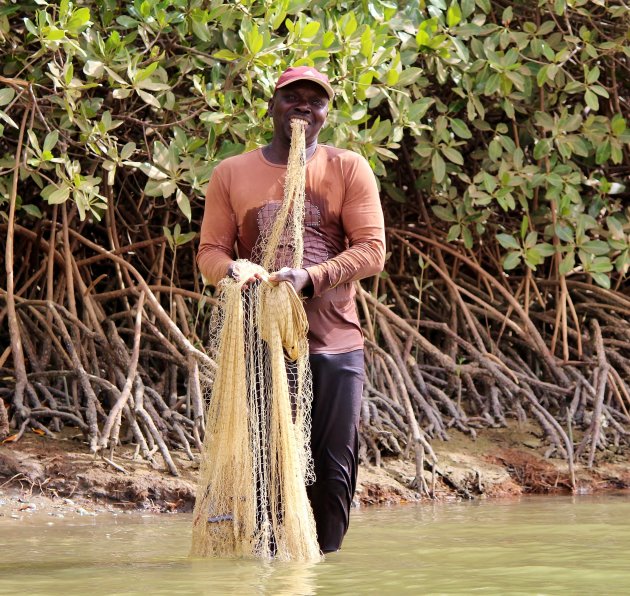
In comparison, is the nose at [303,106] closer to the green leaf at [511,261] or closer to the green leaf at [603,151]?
the green leaf at [511,261]

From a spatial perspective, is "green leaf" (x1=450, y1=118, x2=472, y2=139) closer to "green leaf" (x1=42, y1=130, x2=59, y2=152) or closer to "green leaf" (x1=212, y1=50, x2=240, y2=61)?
"green leaf" (x1=212, y1=50, x2=240, y2=61)

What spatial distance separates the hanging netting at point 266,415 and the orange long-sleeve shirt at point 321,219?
8 cm

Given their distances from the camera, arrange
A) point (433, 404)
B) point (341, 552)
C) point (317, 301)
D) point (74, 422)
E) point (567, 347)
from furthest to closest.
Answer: point (567, 347), point (433, 404), point (74, 422), point (341, 552), point (317, 301)

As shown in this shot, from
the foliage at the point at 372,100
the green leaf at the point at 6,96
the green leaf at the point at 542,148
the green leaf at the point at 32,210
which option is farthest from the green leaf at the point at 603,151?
the green leaf at the point at 6,96

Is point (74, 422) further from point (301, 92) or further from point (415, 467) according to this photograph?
point (301, 92)

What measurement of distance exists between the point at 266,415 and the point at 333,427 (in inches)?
7.5

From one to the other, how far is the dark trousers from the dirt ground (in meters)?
1.71

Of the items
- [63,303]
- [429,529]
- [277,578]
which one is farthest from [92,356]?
[277,578]

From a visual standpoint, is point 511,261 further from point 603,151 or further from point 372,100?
point 372,100

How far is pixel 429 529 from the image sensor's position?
4777 millimetres

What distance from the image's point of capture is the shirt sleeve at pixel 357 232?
11.9 ft

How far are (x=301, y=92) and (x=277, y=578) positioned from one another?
1.34m

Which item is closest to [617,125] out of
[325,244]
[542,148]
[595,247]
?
[542,148]

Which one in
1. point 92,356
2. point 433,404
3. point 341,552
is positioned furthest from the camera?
point 433,404
